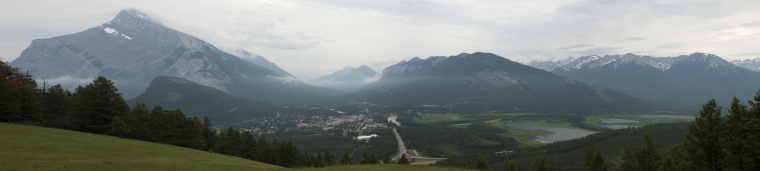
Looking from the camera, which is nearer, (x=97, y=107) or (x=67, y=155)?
(x=67, y=155)

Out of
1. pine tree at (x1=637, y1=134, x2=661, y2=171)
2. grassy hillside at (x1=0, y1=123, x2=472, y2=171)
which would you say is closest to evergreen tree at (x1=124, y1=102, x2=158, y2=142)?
grassy hillside at (x1=0, y1=123, x2=472, y2=171)

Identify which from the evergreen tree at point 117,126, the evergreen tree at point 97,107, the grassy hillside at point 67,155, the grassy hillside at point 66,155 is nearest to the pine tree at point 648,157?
the grassy hillside at point 67,155

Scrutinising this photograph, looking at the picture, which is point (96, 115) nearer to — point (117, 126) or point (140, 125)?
point (140, 125)

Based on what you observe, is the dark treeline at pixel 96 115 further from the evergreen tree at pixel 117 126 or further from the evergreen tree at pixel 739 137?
the evergreen tree at pixel 739 137

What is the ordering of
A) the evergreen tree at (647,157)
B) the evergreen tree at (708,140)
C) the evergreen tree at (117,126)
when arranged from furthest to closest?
the evergreen tree at (647,157) < the evergreen tree at (117,126) < the evergreen tree at (708,140)

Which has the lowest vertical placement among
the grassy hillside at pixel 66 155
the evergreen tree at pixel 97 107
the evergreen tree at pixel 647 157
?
the evergreen tree at pixel 647 157

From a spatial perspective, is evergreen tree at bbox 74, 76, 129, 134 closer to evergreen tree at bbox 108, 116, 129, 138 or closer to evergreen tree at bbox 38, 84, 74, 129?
evergreen tree at bbox 108, 116, 129, 138

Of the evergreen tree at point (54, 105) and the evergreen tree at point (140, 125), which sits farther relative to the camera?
the evergreen tree at point (54, 105)

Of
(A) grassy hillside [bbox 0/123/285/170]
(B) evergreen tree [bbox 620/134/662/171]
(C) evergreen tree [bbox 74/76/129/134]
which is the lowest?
(B) evergreen tree [bbox 620/134/662/171]

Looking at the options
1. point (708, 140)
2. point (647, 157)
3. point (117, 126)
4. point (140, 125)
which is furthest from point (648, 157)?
point (140, 125)

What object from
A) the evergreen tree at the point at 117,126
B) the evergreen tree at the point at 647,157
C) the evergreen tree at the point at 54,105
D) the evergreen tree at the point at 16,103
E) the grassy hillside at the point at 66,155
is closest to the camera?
the grassy hillside at the point at 66,155
